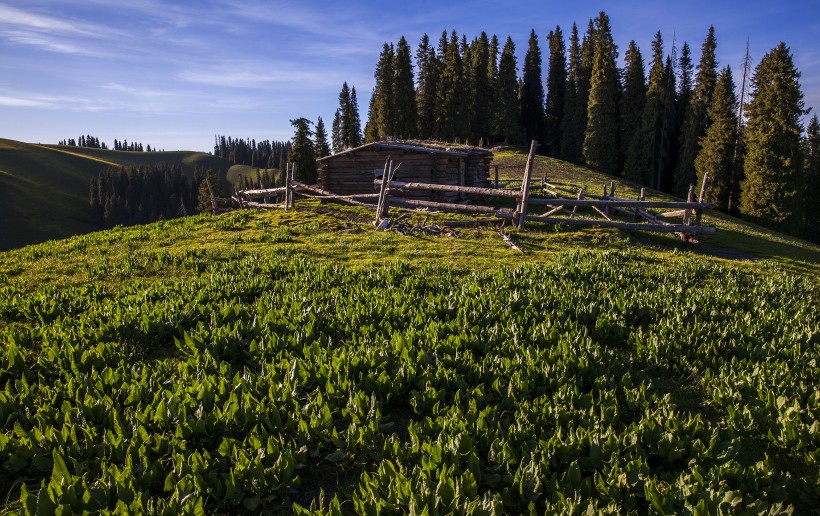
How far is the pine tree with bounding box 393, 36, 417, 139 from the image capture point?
58.5 m

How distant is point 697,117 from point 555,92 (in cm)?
2596

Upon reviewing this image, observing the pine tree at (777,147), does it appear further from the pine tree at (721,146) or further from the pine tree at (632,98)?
the pine tree at (632,98)

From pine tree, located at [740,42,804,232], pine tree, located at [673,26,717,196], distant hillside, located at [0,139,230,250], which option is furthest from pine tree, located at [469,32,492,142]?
distant hillside, located at [0,139,230,250]

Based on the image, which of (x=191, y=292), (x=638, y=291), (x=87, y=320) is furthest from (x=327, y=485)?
(x=638, y=291)

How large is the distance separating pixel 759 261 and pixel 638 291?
804 cm

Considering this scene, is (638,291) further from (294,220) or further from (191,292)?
(294,220)

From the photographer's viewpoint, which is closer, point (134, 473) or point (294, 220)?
point (134, 473)

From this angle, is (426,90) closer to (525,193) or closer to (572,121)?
(572,121)

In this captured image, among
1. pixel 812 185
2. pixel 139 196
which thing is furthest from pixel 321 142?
pixel 139 196

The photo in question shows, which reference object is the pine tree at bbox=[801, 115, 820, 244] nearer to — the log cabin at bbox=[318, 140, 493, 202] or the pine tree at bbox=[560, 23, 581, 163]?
the pine tree at bbox=[560, 23, 581, 163]

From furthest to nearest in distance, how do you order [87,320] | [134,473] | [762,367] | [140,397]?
[87,320], [762,367], [140,397], [134,473]

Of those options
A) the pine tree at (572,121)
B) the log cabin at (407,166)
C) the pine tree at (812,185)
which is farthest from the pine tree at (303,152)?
the pine tree at (812,185)

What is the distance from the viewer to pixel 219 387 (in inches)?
191

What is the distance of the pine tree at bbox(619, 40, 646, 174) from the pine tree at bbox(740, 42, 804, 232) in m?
19.8
